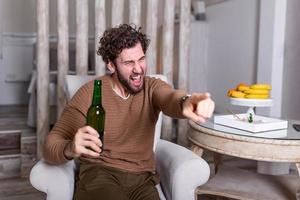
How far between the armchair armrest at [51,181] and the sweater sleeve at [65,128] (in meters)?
0.04

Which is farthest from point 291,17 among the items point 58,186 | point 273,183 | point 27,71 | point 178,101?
point 27,71

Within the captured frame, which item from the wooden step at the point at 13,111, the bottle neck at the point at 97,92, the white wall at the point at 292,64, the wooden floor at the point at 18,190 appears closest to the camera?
the bottle neck at the point at 97,92

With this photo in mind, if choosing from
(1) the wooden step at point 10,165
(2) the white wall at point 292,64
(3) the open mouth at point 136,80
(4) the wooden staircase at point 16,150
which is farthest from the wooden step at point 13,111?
(3) the open mouth at point 136,80

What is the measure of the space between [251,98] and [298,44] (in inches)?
38.4

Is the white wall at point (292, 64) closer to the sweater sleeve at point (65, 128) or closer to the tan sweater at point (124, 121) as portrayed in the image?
the tan sweater at point (124, 121)

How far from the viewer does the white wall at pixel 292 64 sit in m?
2.69

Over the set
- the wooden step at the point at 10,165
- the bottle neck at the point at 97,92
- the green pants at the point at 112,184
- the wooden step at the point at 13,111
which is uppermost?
the bottle neck at the point at 97,92

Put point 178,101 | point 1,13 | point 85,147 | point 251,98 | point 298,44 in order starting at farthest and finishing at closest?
point 1,13 → point 298,44 → point 251,98 → point 178,101 → point 85,147

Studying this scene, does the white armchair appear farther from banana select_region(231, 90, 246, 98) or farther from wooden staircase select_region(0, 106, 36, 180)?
wooden staircase select_region(0, 106, 36, 180)

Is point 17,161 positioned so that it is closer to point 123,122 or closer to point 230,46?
point 123,122

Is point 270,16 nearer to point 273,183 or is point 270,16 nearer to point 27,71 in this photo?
point 273,183

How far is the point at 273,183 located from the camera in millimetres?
1945

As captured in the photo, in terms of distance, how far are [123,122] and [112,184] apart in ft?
0.85

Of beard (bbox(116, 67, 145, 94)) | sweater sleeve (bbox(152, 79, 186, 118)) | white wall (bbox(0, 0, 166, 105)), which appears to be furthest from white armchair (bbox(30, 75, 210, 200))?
white wall (bbox(0, 0, 166, 105))
